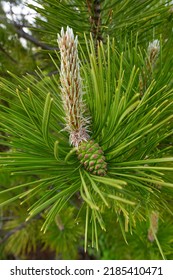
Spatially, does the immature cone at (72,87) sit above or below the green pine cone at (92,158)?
above

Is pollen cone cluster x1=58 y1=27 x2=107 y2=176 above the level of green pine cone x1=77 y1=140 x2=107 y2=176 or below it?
above

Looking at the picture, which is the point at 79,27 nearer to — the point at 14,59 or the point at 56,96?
the point at 56,96
